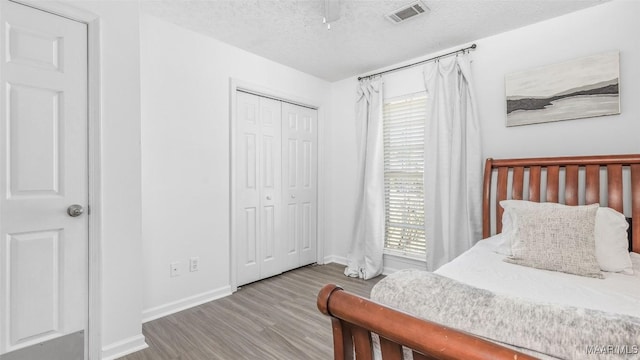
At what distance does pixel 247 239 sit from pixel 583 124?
10.4 ft

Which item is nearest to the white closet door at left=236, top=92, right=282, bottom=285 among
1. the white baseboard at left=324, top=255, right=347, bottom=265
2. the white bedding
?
the white baseboard at left=324, top=255, right=347, bottom=265

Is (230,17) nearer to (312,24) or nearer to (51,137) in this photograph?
(312,24)

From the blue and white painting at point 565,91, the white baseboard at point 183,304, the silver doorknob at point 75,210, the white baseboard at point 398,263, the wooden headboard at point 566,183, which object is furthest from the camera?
the white baseboard at point 398,263

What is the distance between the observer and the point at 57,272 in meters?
1.74

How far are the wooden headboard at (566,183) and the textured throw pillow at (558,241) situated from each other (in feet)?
1.70

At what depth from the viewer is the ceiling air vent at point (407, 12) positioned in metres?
2.20

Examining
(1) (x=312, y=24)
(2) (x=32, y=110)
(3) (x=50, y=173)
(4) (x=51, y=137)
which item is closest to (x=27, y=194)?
(3) (x=50, y=173)

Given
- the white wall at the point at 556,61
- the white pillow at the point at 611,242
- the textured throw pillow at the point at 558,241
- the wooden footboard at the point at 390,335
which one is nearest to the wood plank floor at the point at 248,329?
the wooden footboard at the point at 390,335

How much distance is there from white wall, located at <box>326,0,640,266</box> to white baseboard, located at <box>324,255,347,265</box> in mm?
2152

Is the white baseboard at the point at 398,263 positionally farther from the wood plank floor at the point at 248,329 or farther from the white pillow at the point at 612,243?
the white pillow at the point at 612,243

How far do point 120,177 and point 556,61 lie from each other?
342 cm

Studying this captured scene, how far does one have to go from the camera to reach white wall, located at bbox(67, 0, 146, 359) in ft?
6.15

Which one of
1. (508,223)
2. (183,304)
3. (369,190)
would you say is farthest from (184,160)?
(508,223)

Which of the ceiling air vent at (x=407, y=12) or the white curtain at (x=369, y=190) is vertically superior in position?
the ceiling air vent at (x=407, y=12)
